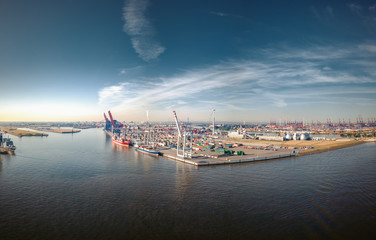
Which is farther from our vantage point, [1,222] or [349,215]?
[349,215]

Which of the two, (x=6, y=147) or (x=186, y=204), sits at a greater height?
(x=6, y=147)

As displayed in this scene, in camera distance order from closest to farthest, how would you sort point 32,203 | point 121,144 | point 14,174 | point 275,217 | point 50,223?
point 50,223, point 275,217, point 32,203, point 14,174, point 121,144

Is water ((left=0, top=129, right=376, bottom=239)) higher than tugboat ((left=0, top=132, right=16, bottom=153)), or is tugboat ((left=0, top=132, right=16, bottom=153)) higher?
tugboat ((left=0, top=132, right=16, bottom=153))

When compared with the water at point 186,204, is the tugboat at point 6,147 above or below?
above

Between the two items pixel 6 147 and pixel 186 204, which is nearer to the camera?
pixel 186 204

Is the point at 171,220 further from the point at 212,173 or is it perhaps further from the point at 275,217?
the point at 212,173

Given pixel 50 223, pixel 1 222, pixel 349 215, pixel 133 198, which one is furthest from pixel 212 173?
pixel 1 222

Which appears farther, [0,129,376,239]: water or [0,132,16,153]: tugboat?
[0,132,16,153]: tugboat

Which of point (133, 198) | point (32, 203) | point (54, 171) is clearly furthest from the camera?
point (54, 171)
